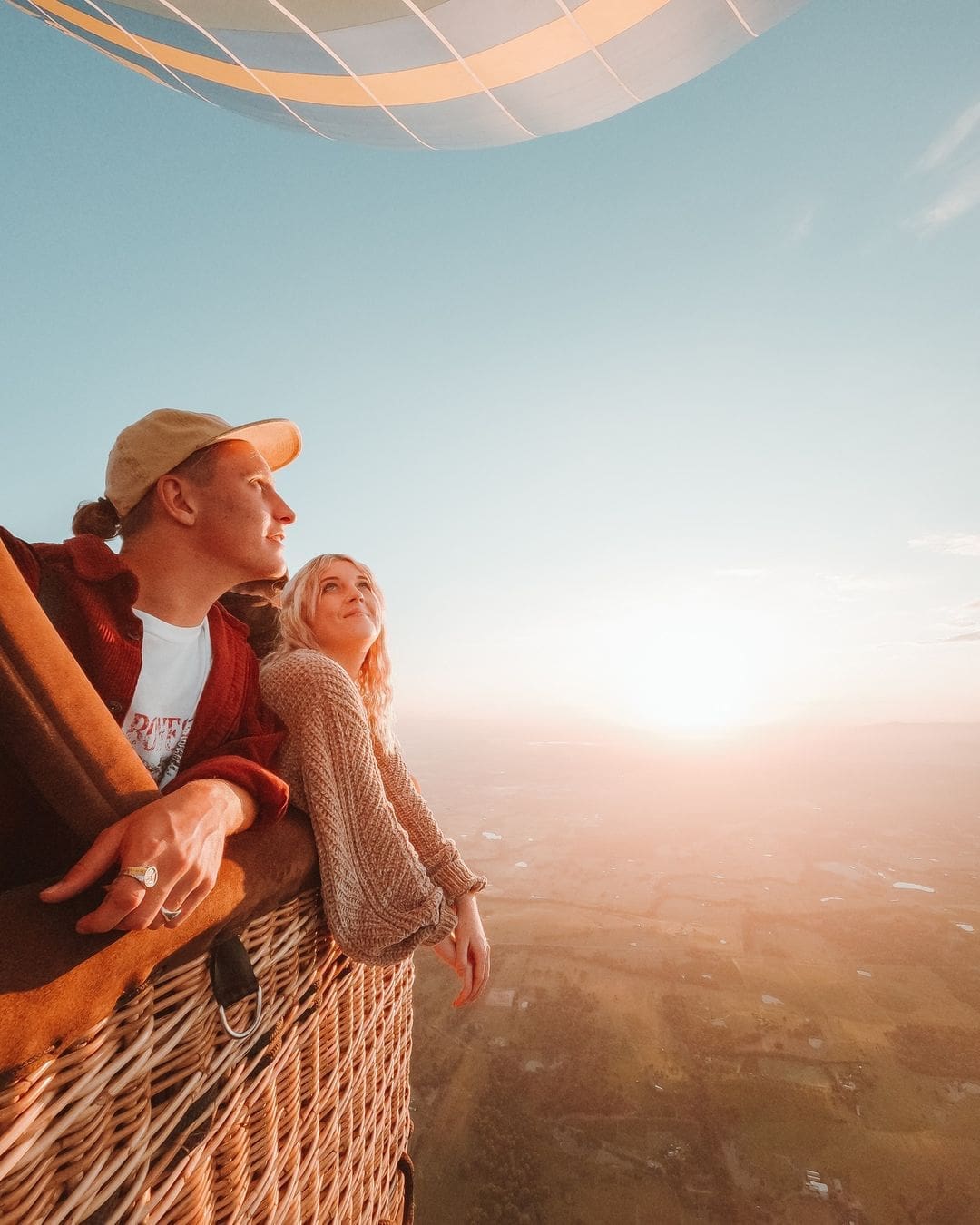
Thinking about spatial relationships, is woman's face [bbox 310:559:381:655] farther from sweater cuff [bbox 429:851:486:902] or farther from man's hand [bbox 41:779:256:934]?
man's hand [bbox 41:779:256:934]

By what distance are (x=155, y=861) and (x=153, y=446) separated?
Answer: 4.04 ft

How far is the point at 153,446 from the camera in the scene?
1.56 meters

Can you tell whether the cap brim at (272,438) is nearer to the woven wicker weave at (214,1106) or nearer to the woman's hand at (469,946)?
the woven wicker weave at (214,1106)

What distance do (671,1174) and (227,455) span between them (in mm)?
23864

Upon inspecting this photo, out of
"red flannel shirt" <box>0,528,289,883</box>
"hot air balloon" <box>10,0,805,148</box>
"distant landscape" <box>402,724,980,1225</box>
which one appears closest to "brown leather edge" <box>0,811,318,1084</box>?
"red flannel shirt" <box>0,528,289,883</box>

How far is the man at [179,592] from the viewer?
1.26 m

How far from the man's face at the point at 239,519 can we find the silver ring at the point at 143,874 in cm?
100

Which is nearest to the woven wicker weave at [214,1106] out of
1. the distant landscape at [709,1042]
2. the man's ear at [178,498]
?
the man's ear at [178,498]

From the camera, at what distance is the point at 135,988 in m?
0.76

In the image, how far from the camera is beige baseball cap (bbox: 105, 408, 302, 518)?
1553 mm

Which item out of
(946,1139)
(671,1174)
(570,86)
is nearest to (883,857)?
(946,1139)

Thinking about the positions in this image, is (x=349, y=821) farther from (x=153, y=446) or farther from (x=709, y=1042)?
(x=709, y=1042)

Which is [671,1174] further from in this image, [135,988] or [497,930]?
[135,988]

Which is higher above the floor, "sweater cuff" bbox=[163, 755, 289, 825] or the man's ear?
the man's ear
